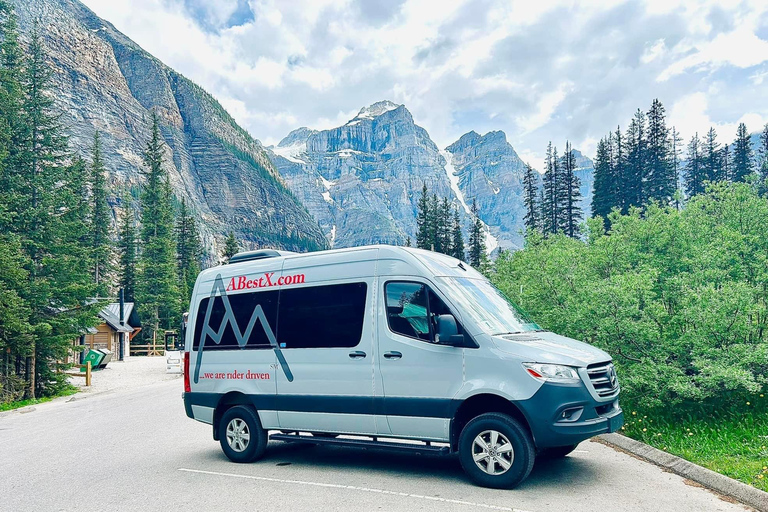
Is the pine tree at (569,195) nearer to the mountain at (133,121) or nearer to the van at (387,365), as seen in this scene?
the van at (387,365)

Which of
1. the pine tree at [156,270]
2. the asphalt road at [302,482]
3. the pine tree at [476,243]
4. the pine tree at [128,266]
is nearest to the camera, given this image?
the asphalt road at [302,482]

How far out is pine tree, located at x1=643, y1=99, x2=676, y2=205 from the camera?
7094cm

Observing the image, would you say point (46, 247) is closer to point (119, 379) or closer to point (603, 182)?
point (119, 379)

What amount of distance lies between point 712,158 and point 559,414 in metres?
89.1

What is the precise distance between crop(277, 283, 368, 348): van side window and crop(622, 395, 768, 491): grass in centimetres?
454

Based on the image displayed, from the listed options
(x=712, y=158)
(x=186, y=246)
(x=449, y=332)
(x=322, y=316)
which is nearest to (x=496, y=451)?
(x=449, y=332)

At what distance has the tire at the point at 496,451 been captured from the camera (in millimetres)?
6102

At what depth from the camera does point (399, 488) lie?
6.52 m

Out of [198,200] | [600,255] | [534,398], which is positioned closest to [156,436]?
[534,398]

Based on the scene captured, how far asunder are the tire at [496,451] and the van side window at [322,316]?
73.9 inches

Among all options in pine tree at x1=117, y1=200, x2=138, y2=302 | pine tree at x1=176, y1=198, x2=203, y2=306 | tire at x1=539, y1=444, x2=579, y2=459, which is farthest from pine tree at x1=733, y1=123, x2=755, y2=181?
tire at x1=539, y1=444, x2=579, y2=459

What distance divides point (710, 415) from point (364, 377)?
5484mm

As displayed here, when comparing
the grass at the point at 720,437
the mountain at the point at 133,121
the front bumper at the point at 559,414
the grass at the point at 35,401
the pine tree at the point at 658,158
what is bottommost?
the grass at the point at 35,401

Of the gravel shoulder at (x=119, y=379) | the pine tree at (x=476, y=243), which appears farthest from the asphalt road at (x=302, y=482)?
the pine tree at (x=476, y=243)
